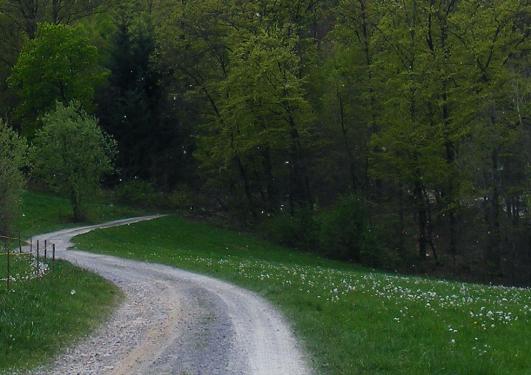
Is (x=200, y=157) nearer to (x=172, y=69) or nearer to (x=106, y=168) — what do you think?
(x=172, y=69)

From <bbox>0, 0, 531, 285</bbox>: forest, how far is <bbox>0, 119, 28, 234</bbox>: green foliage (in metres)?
0.10

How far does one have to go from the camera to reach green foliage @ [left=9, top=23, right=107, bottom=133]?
57812mm

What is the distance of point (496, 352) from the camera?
36.8 ft

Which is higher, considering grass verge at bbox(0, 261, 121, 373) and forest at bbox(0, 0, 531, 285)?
forest at bbox(0, 0, 531, 285)

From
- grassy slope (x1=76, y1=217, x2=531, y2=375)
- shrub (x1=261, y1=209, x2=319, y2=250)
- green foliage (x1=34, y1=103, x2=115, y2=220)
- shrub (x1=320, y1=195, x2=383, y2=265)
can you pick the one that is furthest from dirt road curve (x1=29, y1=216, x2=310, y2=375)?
shrub (x1=261, y1=209, x2=319, y2=250)

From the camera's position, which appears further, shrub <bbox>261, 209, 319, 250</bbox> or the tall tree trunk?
the tall tree trunk

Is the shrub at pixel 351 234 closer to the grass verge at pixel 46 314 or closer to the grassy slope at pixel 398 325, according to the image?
the grassy slope at pixel 398 325

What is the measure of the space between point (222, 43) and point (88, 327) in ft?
144

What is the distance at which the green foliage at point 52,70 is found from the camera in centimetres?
5781

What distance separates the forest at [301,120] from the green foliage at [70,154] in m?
0.12

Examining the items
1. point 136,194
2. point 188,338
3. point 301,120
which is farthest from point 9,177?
point 136,194

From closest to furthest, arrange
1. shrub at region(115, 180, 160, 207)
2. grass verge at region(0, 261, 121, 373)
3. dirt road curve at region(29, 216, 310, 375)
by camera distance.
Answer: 1. dirt road curve at region(29, 216, 310, 375)
2. grass verge at region(0, 261, 121, 373)
3. shrub at region(115, 180, 160, 207)

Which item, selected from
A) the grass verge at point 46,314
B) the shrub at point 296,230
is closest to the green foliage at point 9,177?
the grass verge at point 46,314

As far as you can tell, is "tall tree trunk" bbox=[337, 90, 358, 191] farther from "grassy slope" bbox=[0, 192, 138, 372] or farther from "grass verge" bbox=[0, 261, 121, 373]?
"grass verge" bbox=[0, 261, 121, 373]
